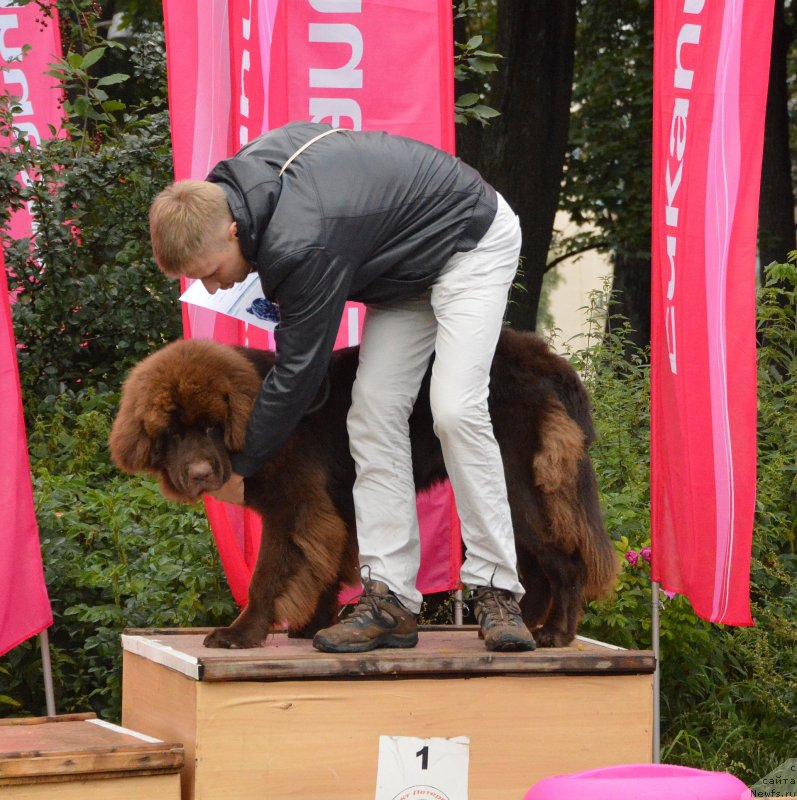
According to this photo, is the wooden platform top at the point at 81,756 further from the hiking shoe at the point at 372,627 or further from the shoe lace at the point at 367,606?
the shoe lace at the point at 367,606

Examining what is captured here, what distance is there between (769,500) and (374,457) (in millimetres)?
2807

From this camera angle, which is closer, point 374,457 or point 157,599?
point 374,457

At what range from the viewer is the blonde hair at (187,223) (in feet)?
10.9

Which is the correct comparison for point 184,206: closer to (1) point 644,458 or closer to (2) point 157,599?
(2) point 157,599

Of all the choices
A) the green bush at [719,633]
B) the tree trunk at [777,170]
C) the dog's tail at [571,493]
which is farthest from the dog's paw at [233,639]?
the tree trunk at [777,170]

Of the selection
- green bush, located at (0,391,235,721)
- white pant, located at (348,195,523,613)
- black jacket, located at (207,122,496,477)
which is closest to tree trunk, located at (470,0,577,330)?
green bush, located at (0,391,235,721)

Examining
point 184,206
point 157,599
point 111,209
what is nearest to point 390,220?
point 184,206

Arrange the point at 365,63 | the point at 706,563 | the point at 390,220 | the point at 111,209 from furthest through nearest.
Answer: the point at 111,209
the point at 365,63
the point at 706,563
the point at 390,220

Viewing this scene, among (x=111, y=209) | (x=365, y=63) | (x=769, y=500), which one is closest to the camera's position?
(x=365, y=63)

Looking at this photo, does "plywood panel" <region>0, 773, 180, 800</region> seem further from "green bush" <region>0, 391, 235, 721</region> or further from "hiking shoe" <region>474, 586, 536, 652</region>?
"green bush" <region>0, 391, 235, 721</region>

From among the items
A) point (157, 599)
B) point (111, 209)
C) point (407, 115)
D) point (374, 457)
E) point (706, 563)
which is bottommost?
point (157, 599)

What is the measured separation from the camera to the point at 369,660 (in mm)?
3506

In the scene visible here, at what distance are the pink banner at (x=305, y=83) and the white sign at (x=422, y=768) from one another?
1152 millimetres

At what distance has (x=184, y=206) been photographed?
333 centimetres
